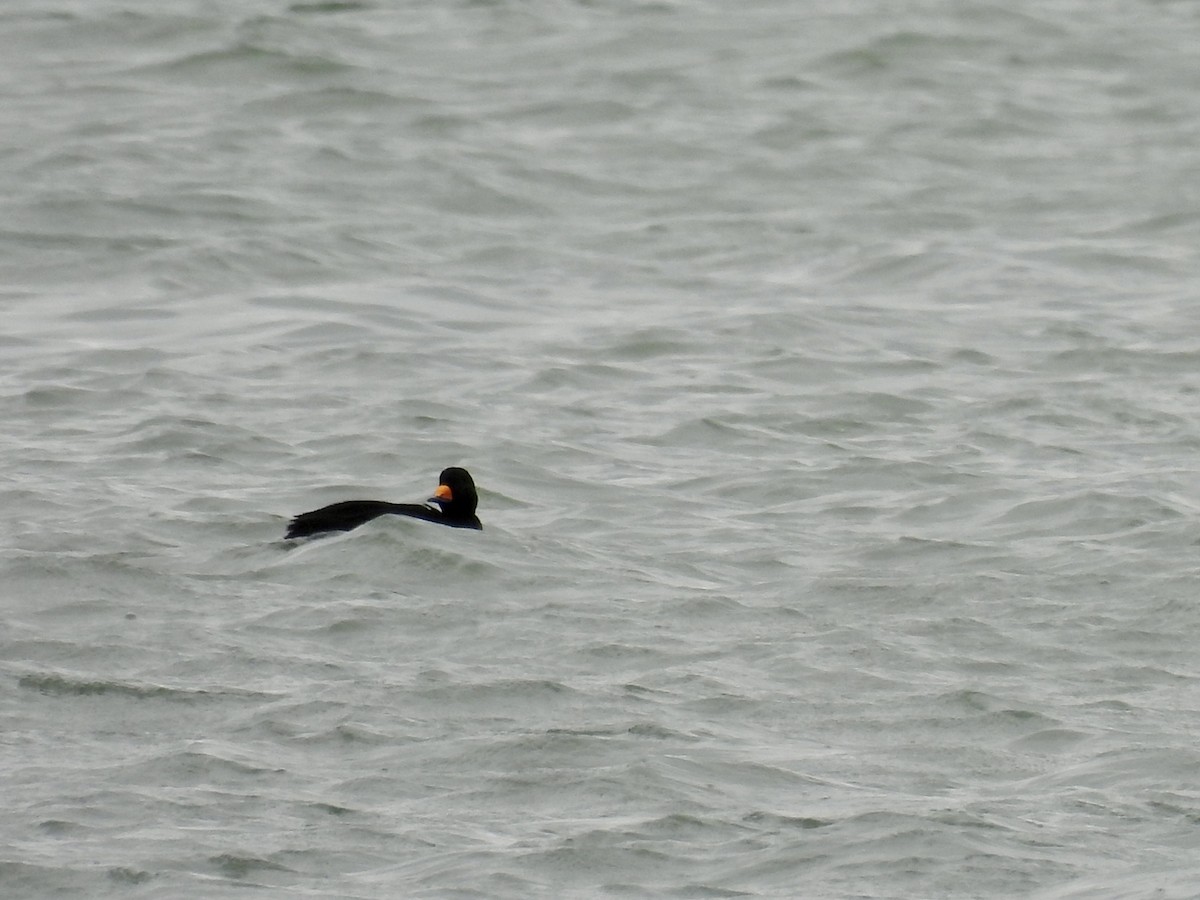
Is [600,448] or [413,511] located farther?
[600,448]

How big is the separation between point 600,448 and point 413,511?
208cm

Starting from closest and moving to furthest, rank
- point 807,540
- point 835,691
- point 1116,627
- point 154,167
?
1. point 835,691
2. point 1116,627
3. point 807,540
4. point 154,167

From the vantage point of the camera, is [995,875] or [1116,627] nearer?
[995,875]

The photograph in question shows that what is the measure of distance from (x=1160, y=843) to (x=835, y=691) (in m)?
1.71

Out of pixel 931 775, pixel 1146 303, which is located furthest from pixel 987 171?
pixel 931 775

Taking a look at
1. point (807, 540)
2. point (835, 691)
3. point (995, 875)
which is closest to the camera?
point (995, 875)

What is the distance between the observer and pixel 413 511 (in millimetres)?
10000

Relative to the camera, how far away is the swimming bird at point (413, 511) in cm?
954

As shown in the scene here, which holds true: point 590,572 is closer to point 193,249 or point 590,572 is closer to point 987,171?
point 193,249

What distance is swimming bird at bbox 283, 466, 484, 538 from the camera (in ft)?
31.3

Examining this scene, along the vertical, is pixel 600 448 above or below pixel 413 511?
below

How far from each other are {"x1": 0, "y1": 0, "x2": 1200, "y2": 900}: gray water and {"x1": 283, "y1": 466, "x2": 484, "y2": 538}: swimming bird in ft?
0.51

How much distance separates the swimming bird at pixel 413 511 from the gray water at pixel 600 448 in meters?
0.16

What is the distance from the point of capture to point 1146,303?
15266mm
